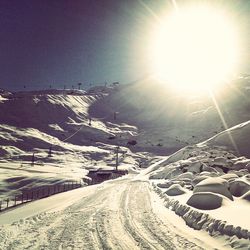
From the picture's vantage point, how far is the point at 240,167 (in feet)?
201

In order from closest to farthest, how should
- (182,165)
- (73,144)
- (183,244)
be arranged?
(183,244) → (182,165) → (73,144)

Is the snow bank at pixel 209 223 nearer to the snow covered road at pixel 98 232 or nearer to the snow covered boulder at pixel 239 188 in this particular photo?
the snow covered road at pixel 98 232

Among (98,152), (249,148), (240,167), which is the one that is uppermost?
(98,152)

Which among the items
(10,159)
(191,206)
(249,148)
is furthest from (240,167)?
(10,159)

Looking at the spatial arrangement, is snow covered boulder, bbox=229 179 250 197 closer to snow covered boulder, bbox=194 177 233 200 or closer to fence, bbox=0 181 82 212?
snow covered boulder, bbox=194 177 233 200

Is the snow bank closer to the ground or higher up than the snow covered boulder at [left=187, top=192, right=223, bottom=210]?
closer to the ground

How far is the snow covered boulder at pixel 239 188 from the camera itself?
26128 mm

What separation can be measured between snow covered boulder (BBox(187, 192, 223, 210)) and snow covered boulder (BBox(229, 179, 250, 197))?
5.15m

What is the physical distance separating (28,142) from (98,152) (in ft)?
112

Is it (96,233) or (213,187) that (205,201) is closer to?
(213,187)

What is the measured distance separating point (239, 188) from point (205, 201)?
6809mm

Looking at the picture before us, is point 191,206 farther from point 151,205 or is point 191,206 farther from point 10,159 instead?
point 10,159

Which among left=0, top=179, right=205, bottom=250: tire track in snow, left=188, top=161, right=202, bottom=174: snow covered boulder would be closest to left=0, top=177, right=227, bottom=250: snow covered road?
left=0, top=179, right=205, bottom=250: tire track in snow

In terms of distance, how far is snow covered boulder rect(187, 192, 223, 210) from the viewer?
67.4 feet
